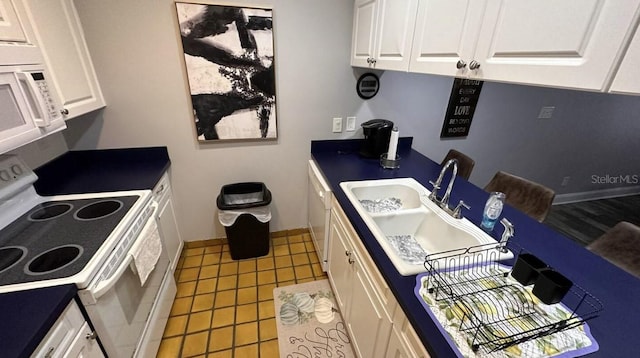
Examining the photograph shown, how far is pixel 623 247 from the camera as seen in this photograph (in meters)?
1.15

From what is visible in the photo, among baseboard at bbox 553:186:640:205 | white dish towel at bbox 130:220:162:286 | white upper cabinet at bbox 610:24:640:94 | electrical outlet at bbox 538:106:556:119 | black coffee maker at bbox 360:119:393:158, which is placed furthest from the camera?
baseboard at bbox 553:186:640:205

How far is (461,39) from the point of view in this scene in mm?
996

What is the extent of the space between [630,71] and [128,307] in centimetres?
191

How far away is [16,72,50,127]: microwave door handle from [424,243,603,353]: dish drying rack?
5.67ft

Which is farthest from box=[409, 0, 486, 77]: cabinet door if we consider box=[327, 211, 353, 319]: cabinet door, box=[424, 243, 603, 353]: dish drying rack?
box=[327, 211, 353, 319]: cabinet door

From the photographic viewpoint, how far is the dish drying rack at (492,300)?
0.70m

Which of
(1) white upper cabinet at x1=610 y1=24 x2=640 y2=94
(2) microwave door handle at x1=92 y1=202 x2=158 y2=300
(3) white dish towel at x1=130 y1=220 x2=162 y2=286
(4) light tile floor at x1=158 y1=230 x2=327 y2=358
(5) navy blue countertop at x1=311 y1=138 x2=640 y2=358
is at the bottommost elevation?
Answer: (4) light tile floor at x1=158 y1=230 x2=327 y2=358

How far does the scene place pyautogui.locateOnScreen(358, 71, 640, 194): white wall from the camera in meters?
2.25

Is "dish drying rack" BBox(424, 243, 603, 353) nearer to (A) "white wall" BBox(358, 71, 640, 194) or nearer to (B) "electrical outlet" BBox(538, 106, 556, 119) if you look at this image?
(A) "white wall" BBox(358, 71, 640, 194)

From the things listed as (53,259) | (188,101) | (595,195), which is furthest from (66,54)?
(595,195)

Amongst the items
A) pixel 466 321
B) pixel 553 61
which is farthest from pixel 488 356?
pixel 553 61

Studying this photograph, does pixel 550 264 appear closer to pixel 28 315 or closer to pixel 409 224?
pixel 409 224

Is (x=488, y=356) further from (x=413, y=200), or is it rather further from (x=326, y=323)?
(x=326, y=323)

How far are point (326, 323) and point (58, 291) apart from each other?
1.41m
